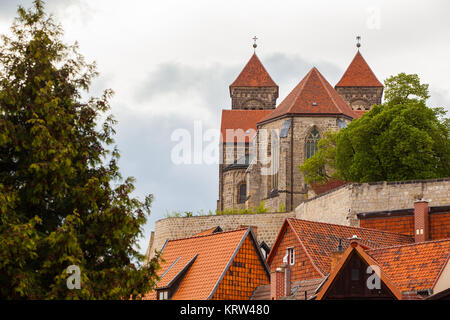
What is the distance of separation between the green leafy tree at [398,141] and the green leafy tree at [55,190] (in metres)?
31.9

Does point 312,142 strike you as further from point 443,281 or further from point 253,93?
point 443,281

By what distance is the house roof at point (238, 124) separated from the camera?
81.2 m

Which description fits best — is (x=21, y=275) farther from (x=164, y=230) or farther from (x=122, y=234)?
(x=164, y=230)

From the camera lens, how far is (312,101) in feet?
221

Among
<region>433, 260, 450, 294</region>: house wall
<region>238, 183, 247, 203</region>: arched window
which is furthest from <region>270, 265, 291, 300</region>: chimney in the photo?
<region>238, 183, 247, 203</region>: arched window

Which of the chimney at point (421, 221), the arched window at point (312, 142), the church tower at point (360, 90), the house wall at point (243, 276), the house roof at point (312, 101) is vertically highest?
the church tower at point (360, 90)

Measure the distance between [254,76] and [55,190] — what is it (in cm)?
8560

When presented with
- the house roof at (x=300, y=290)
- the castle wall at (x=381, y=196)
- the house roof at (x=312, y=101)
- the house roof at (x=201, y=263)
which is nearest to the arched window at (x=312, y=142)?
the house roof at (x=312, y=101)

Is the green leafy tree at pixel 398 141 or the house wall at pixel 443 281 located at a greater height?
the green leafy tree at pixel 398 141

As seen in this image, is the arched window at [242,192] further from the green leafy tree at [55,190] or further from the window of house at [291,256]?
the green leafy tree at [55,190]

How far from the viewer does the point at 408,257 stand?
76.4 ft

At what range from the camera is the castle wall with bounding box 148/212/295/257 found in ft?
162

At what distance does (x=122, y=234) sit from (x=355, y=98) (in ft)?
263

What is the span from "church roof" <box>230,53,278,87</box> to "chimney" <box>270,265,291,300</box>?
238 ft
